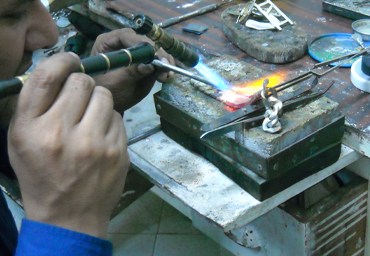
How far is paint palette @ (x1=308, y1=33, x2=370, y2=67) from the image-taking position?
4.81ft

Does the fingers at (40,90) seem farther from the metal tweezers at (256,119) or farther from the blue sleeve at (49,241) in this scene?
the metal tweezers at (256,119)

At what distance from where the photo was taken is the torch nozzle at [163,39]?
1.12 meters

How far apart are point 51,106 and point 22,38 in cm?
32

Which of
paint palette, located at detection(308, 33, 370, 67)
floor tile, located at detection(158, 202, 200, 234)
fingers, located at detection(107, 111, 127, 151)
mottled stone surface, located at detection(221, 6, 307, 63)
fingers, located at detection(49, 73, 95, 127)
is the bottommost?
floor tile, located at detection(158, 202, 200, 234)

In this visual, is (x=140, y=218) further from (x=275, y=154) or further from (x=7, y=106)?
(x=275, y=154)

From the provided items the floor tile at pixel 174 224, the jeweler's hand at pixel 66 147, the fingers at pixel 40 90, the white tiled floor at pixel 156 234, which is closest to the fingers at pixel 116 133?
the jeweler's hand at pixel 66 147

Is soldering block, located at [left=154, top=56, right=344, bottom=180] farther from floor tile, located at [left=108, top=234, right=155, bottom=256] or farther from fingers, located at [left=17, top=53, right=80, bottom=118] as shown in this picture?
floor tile, located at [left=108, top=234, right=155, bottom=256]

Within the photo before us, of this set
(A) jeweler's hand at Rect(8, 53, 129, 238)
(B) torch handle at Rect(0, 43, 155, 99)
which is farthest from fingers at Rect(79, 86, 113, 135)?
(B) torch handle at Rect(0, 43, 155, 99)

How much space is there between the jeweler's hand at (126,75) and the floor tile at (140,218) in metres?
1.04

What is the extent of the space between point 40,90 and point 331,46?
1.12 metres

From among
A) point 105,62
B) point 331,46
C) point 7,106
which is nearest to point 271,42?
point 331,46

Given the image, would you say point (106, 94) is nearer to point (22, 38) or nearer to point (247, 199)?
point (22, 38)

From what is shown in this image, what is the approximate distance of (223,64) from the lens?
4.21 ft

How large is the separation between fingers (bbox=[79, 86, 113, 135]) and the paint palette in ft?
2.84
